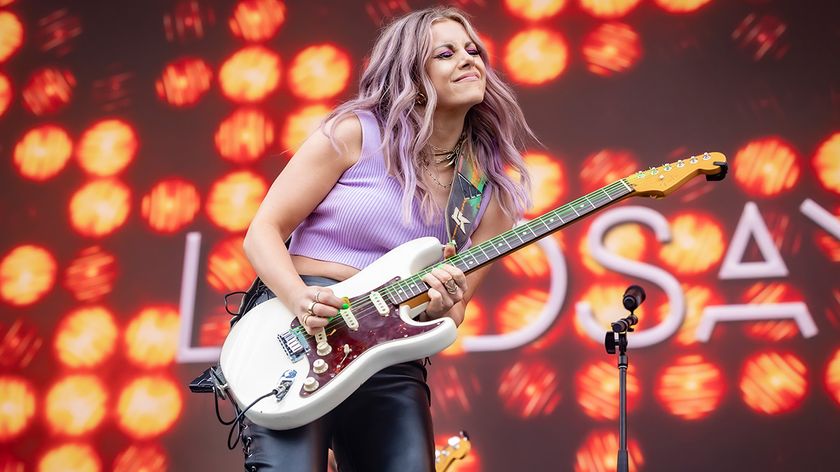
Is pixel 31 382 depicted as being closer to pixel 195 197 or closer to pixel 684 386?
pixel 195 197

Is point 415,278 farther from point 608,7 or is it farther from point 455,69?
point 608,7

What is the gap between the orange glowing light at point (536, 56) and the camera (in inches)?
157

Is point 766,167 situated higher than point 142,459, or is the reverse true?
point 766,167

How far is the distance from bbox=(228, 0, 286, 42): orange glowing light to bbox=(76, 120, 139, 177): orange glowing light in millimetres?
655

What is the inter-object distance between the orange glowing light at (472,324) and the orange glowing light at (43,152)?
1895 millimetres

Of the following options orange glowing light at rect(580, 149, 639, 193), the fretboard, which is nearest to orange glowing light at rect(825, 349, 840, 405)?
orange glowing light at rect(580, 149, 639, 193)

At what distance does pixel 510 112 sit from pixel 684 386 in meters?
1.69

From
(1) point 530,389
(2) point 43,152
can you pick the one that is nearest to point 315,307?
(1) point 530,389

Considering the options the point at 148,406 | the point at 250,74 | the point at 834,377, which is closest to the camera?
the point at 834,377

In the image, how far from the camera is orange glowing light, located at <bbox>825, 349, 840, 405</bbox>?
3.46m

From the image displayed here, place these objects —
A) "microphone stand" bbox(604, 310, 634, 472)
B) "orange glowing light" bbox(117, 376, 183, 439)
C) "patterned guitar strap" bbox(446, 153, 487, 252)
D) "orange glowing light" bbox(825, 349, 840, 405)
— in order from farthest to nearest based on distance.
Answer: "orange glowing light" bbox(117, 376, 183, 439), "orange glowing light" bbox(825, 349, 840, 405), "microphone stand" bbox(604, 310, 634, 472), "patterned guitar strap" bbox(446, 153, 487, 252)

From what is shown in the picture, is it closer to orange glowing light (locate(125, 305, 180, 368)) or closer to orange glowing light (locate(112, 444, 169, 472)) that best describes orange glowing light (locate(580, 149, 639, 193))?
orange glowing light (locate(125, 305, 180, 368))

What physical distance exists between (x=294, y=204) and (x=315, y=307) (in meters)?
0.27

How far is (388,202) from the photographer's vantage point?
2080 mm
